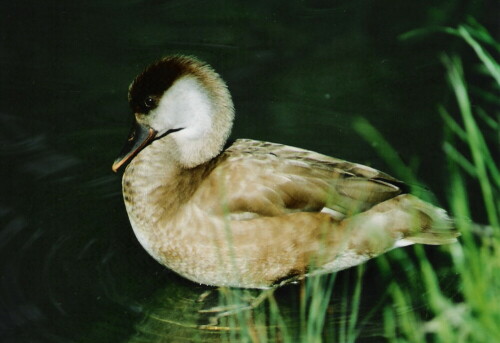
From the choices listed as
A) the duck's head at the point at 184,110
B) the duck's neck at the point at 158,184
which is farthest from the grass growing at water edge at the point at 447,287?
the duck's head at the point at 184,110

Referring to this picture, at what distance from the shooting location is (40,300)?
5.09 metres

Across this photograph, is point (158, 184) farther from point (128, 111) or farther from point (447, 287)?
point (447, 287)

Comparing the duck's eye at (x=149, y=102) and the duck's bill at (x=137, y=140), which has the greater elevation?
A: the duck's eye at (x=149, y=102)

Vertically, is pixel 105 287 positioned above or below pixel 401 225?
below

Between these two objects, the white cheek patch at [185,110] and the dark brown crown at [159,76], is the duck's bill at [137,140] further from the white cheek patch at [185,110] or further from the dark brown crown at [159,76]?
the dark brown crown at [159,76]

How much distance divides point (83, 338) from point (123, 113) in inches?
89.4

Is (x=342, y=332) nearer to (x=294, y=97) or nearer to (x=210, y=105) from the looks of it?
(x=210, y=105)

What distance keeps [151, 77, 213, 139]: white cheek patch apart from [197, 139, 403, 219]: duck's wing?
0.24 m

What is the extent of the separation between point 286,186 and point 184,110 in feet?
2.54

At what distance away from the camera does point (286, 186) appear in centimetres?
510

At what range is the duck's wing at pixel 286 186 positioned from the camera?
5.04 meters

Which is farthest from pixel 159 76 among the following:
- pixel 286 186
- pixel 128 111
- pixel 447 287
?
pixel 447 287

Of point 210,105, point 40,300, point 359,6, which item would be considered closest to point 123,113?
point 210,105

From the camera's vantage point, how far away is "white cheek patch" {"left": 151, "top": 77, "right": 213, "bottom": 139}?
5.22 metres
